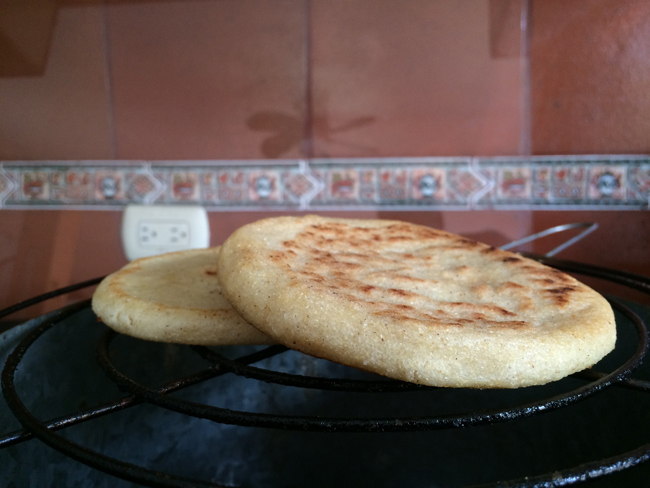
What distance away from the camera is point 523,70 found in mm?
1276

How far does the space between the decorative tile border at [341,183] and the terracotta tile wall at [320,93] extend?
0.03 m

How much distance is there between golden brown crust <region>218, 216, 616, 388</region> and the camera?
53 centimetres

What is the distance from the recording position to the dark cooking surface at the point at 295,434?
830 mm

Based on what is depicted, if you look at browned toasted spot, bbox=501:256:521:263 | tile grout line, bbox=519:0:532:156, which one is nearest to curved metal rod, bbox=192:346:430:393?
browned toasted spot, bbox=501:256:521:263

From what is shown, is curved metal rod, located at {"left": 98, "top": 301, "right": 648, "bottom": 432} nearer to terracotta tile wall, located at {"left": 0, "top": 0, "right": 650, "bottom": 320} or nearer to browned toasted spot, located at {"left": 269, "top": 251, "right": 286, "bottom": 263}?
browned toasted spot, located at {"left": 269, "top": 251, "right": 286, "bottom": 263}

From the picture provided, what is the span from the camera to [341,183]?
1373 millimetres

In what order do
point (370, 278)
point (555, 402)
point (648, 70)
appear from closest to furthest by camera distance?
point (555, 402)
point (370, 278)
point (648, 70)

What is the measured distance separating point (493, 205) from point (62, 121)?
4.35 ft

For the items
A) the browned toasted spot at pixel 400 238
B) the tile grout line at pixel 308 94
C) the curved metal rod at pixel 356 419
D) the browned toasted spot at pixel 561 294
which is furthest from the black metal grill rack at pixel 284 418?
the tile grout line at pixel 308 94

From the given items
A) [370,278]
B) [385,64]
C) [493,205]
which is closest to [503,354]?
[370,278]

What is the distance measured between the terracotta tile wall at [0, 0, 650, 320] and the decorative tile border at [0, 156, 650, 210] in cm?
3

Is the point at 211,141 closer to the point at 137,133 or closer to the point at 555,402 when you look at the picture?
the point at 137,133

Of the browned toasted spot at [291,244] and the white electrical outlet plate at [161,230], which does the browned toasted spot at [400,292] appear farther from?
the white electrical outlet plate at [161,230]

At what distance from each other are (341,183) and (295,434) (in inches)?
27.8
